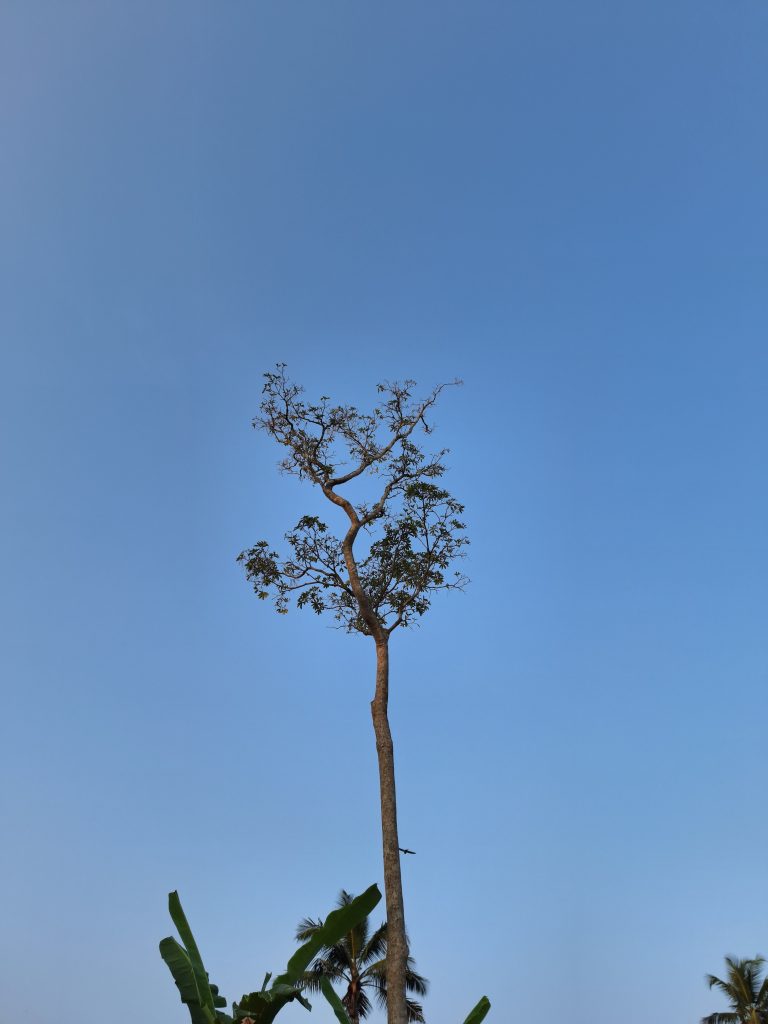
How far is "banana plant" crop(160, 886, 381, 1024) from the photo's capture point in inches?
432

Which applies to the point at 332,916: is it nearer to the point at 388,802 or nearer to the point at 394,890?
the point at 394,890

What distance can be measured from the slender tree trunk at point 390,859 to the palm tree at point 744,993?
91.5ft

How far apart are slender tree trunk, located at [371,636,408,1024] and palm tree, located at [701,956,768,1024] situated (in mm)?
27886

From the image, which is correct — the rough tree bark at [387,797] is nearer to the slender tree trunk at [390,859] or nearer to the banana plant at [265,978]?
the slender tree trunk at [390,859]

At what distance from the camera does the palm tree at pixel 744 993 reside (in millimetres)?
34406

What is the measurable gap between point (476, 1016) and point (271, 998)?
290 cm

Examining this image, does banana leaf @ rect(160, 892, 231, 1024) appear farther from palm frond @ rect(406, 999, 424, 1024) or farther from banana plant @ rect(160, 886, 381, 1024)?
palm frond @ rect(406, 999, 424, 1024)

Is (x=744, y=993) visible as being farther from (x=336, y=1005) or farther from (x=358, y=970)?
(x=336, y=1005)

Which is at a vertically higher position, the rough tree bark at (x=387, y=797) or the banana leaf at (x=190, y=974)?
the rough tree bark at (x=387, y=797)

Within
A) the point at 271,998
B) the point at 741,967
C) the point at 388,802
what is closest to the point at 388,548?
the point at 388,802

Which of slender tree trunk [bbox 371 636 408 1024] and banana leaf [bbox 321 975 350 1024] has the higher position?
slender tree trunk [bbox 371 636 408 1024]

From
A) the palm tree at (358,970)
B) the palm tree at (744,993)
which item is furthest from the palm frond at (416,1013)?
the palm tree at (744,993)

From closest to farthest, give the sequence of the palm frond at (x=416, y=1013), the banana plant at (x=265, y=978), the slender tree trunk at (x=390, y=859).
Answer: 1. the banana plant at (x=265, y=978)
2. the slender tree trunk at (x=390, y=859)
3. the palm frond at (x=416, y=1013)

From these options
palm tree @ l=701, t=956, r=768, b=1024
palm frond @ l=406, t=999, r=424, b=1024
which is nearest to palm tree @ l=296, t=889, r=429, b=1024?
palm frond @ l=406, t=999, r=424, b=1024
